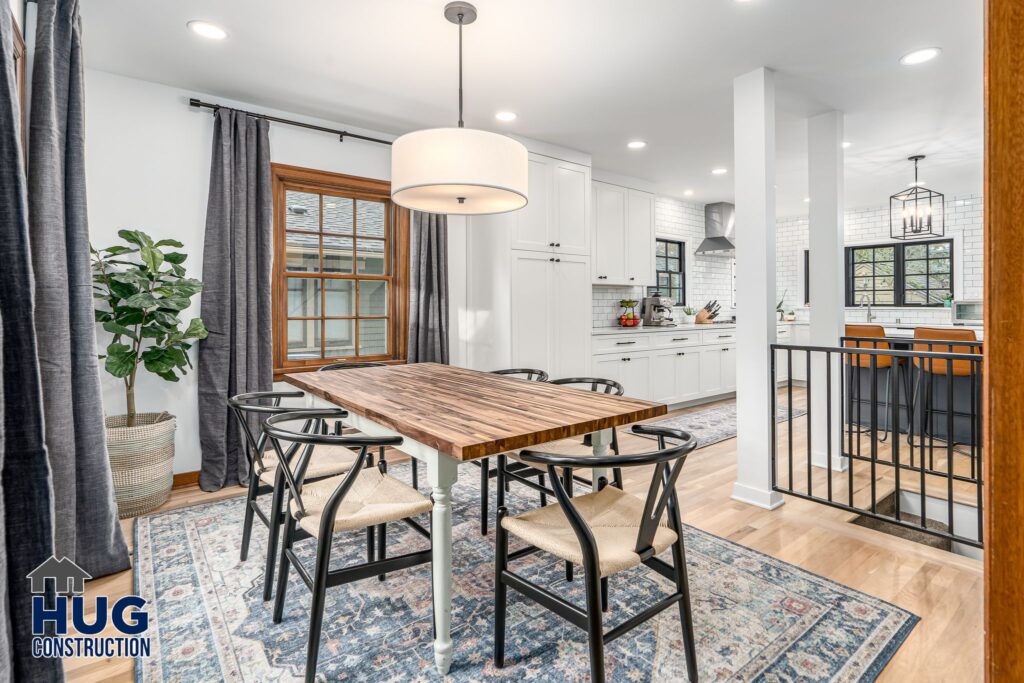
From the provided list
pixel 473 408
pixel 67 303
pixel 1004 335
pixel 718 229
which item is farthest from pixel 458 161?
pixel 718 229

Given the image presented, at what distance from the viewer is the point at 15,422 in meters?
1.16

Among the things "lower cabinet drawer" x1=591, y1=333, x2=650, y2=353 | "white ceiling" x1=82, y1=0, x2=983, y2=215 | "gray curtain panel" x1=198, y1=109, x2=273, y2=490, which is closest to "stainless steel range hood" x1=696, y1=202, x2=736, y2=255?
"lower cabinet drawer" x1=591, y1=333, x2=650, y2=353

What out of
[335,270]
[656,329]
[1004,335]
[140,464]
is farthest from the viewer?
[656,329]

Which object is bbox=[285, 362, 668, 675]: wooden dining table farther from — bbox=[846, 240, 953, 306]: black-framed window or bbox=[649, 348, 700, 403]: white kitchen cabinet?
bbox=[846, 240, 953, 306]: black-framed window

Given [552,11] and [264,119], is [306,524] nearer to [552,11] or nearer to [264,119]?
[552,11]

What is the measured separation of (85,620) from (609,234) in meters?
5.07

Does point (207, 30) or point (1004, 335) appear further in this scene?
point (207, 30)

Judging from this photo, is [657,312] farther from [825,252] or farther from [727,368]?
[825,252]

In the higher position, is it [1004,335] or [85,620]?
[1004,335]

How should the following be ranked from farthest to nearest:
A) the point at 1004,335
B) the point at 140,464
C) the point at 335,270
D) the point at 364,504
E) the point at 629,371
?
the point at 629,371 < the point at 335,270 < the point at 140,464 < the point at 364,504 < the point at 1004,335

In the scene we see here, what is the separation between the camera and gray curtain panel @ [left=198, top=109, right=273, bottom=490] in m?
3.32

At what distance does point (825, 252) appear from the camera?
362 centimetres

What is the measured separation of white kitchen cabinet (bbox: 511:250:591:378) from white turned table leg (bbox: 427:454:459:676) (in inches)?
105

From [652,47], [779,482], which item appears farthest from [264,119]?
[779,482]
